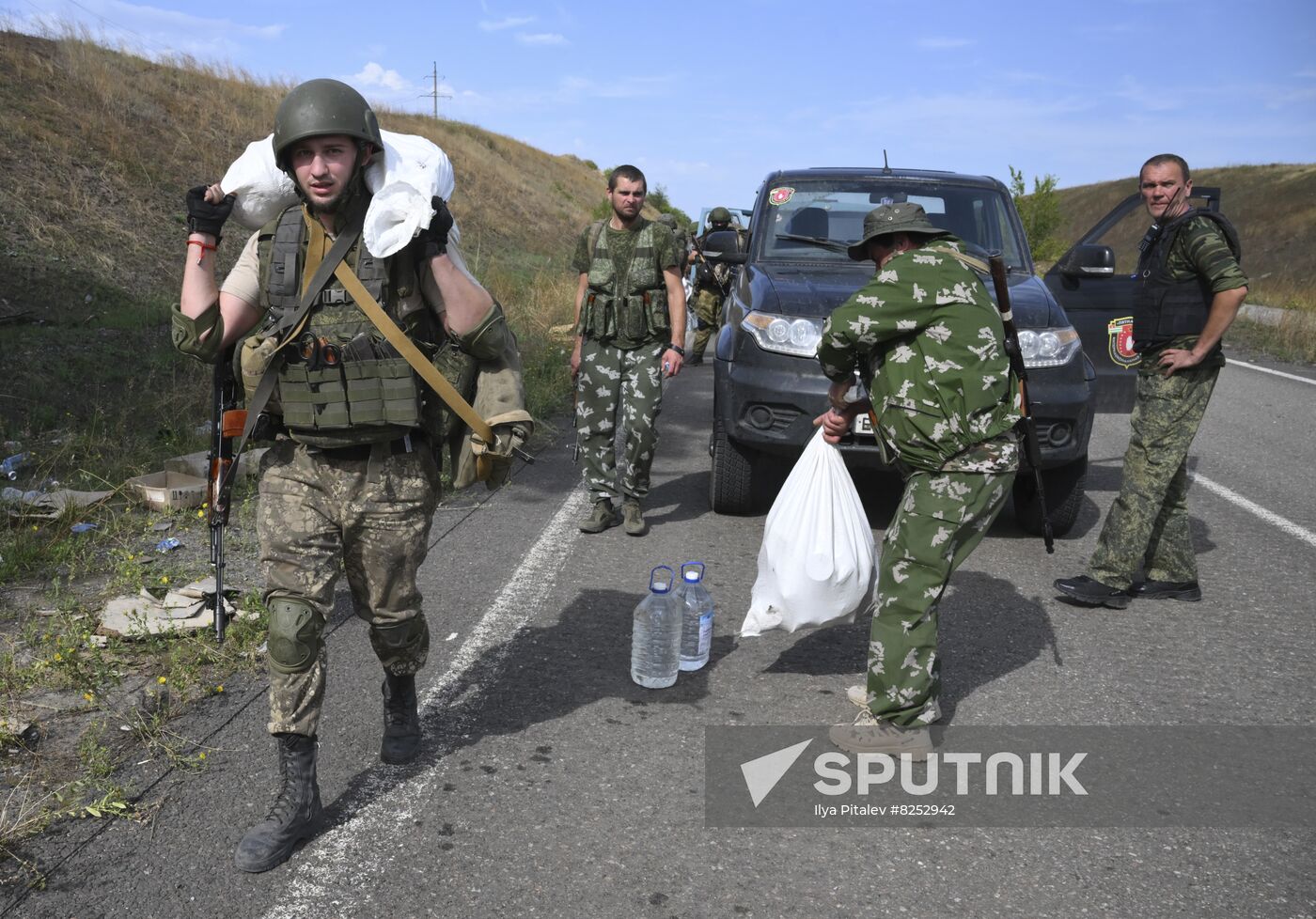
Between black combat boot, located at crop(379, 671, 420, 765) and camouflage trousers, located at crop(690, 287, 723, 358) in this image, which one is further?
camouflage trousers, located at crop(690, 287, 723, 358)

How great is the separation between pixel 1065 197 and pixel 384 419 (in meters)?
84.4

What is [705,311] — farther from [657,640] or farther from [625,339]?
[657,640]

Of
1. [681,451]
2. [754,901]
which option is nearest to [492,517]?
[681,451]

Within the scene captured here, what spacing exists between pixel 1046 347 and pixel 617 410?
236cm

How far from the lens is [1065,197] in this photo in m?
79.3

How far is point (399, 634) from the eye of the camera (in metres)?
3.25

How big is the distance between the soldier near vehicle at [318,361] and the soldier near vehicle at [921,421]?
1.23 meters

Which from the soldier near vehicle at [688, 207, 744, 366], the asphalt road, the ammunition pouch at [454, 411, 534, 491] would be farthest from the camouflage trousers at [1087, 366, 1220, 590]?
the soldier near vehicle at [688, 207, 744, 366]

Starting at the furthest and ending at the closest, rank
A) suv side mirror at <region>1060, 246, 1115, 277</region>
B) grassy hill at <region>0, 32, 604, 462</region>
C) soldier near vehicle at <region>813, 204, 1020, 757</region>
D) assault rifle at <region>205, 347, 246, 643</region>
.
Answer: grassy hill at <region>0, 32, 604, 462</region>
suv side mirror at <region>1060, 246, 1115, 277</region>
soldier near vehicle at <region>813, 204, 1020, 757</region>
assault rifle at <region>205, 347, 246, 643</region>

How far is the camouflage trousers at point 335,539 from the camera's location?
9.71 ft

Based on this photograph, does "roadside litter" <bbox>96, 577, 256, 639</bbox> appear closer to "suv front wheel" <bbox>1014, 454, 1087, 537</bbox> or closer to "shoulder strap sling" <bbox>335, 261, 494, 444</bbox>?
"shoulder strap sling" <bbox>335, 261, 494, 444</bbox>

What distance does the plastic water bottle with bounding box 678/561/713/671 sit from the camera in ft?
13.7

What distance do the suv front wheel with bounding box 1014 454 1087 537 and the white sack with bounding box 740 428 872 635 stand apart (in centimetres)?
247

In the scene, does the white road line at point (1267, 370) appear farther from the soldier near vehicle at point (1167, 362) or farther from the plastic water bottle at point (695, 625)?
the plastic water bottle at point (695, 625)
